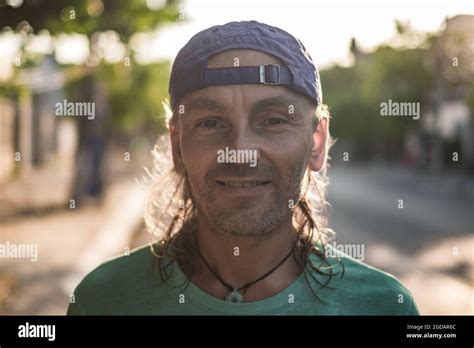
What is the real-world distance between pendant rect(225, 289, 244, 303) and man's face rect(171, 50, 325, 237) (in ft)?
0.69

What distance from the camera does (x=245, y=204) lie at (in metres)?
2.14

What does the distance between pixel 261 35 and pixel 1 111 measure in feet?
89.4

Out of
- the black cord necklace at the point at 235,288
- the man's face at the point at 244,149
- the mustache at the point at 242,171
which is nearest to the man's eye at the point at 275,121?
the man's face at the point at 244,149

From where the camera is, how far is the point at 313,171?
7.95 ft

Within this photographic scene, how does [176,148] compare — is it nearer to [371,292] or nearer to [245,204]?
[245,204]

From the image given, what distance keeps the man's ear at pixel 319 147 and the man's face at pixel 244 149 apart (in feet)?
0.51

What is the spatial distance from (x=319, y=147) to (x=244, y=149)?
1.21 feet

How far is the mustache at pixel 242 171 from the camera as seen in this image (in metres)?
2.12

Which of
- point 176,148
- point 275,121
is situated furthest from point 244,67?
point 176,148

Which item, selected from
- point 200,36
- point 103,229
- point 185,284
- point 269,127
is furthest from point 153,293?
point 103,229

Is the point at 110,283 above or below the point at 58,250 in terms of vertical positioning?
below

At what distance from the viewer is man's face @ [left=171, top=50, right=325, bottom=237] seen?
2125 millimetres

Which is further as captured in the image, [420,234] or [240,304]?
[420,234]
